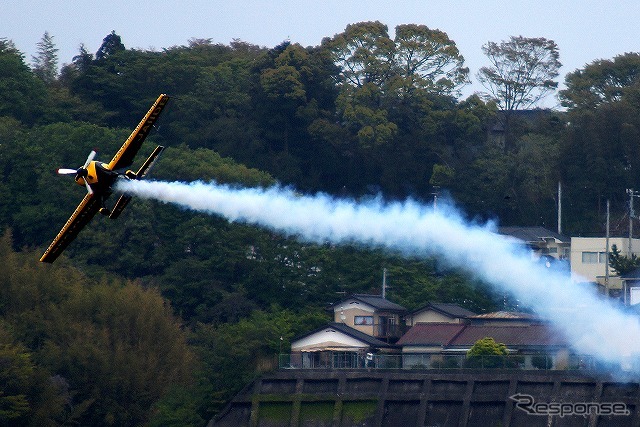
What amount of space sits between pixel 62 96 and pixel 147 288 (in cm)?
2947

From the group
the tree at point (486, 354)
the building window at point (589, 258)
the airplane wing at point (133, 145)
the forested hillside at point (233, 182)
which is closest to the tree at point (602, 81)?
the forested hillside at point (233, 182)

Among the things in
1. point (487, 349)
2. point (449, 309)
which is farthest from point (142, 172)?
point (449, 309)

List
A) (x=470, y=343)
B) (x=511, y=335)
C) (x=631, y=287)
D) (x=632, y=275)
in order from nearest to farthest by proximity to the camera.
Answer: (x=511, y=335)
(x=470, y=343)
(x=631, y=287)
(x=632, y=275)

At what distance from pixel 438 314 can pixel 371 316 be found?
12.4 ft

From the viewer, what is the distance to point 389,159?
102 m

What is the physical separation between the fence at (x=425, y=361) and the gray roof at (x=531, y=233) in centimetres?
2056

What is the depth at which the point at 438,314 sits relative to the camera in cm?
8019

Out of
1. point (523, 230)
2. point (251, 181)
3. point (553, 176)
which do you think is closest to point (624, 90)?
point (553, 176)

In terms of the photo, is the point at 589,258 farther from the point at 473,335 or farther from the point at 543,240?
the point at 473,335

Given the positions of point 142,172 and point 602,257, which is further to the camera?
point 602,257

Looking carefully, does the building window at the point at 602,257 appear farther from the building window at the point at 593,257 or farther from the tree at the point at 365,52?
the tree at the point at 365,52

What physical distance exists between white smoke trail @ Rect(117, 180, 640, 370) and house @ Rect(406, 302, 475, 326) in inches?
723

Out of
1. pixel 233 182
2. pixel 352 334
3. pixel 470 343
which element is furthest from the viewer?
pixel 233 182

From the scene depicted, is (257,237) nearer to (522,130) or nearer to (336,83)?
(336,83)
